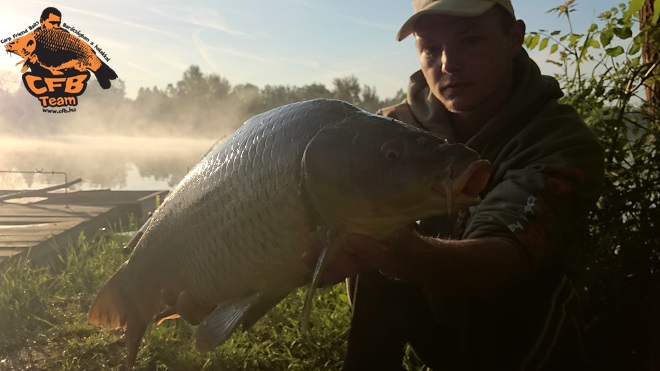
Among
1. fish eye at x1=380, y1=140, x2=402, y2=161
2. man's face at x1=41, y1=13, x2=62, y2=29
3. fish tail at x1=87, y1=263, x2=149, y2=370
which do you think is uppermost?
man's face at x1=41, y1=13, x2=62, y2=29

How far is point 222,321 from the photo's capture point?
5.13ft

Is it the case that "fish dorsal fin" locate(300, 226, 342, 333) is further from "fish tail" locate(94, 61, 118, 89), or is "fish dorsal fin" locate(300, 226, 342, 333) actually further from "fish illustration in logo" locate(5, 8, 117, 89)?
"fish illustration in logo" locate(5, 8, 117, 89)

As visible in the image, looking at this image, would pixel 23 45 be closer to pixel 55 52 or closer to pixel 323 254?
pixel 55 52

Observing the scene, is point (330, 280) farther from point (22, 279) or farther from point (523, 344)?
point (22, 279)

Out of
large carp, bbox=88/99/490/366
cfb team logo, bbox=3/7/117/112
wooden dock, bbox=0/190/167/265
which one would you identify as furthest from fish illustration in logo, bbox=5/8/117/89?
large carp, bbox=88/99/490/366

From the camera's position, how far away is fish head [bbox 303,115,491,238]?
1.15 meters

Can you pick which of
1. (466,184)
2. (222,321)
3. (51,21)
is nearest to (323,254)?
(466,184)

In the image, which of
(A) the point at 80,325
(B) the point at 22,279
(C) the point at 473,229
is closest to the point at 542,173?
(C) the point at 473,229

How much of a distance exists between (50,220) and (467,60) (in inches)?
191

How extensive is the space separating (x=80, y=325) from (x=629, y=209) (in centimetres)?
248

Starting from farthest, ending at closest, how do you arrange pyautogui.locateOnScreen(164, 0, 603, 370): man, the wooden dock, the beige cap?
the wooden dock → the beige cap → pyautogui.locateOnScreen(164, 0, 603, 370): man

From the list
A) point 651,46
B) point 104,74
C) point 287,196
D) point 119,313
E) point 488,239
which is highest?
point 104,74

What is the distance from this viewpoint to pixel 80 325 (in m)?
3.06

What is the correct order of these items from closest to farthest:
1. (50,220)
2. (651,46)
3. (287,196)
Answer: (287,196), (651,46), (50,220)
